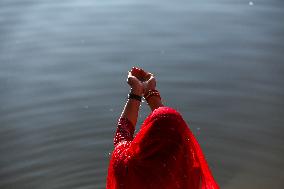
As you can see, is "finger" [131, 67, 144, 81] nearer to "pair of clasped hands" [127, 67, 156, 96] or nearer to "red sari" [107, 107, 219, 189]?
"pair of clasped hands" [127, 67, 156, 96]

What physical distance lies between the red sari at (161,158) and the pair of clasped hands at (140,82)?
1.26 ft

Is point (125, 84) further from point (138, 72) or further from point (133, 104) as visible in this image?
point (133, 104)

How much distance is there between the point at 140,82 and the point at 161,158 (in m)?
0.59

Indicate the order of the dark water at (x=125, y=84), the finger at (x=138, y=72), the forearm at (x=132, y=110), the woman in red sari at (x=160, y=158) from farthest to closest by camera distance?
the dark water at (x=125, y=84)
the finger at (x=138, y=72)
the forearm at (x=132, y=110)
the woman in red sari at (x=160, y=158)

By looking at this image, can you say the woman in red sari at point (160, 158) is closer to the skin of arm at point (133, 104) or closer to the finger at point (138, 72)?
the skin of arm at point (133, 104)

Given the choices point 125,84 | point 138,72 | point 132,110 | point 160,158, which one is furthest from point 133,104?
point 125,84

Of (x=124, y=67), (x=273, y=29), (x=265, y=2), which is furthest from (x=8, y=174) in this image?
(x=265, y=2)

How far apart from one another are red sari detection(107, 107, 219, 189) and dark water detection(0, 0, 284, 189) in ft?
8.86

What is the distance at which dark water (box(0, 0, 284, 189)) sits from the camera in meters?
5.45

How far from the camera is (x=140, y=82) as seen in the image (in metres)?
2.84

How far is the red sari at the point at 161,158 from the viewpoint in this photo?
234cm

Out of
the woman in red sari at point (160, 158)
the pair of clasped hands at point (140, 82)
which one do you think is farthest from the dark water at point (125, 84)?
the woman in red sari at point (160, 158)

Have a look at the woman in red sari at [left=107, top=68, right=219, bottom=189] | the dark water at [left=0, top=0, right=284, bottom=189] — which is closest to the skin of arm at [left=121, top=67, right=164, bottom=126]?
the woman in red sari at [left=107, top=68, right=219, bottom=189]

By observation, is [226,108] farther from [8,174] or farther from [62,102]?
[8,174]
